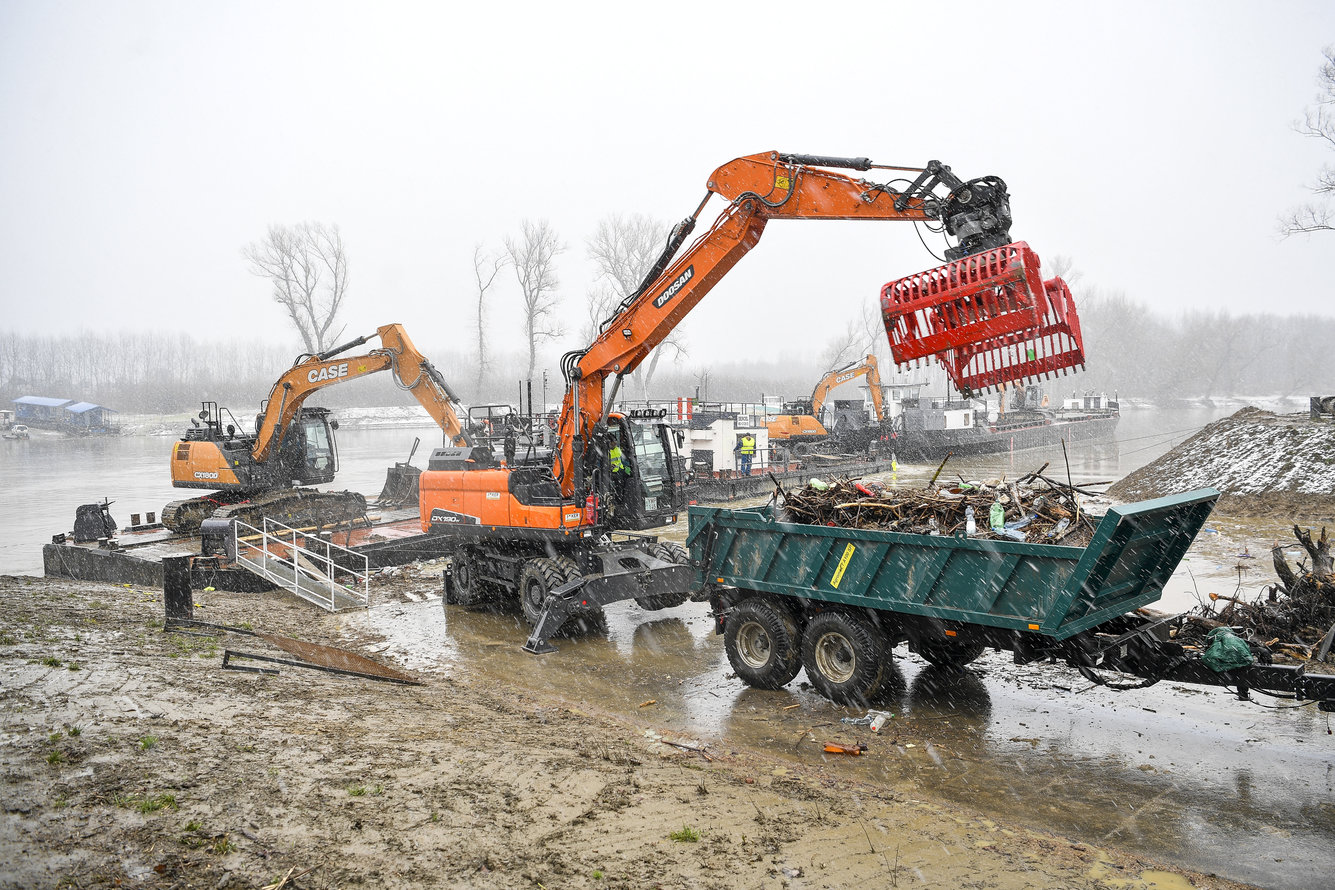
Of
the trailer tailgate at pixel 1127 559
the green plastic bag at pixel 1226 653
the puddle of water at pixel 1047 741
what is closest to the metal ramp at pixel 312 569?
the puddle of water at pixel 1047 741

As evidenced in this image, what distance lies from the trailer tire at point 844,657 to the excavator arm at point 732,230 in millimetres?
3451

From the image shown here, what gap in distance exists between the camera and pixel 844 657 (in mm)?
7473

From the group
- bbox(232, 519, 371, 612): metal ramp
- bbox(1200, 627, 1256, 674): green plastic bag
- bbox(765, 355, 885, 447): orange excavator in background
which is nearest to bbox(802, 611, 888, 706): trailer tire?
bbox(1200, 627, 1256, 674): green plastic bag

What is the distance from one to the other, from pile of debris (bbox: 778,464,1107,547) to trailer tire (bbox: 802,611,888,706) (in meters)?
0.91

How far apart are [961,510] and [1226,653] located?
7.02 feet

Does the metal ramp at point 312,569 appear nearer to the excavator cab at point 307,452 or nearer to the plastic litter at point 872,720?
the excavator cab at point 307,452

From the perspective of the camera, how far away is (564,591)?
9461 mm

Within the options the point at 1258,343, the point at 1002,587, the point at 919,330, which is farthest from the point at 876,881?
the point at 1258,343

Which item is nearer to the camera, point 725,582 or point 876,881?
point 876,881

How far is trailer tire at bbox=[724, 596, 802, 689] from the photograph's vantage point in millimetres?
7816

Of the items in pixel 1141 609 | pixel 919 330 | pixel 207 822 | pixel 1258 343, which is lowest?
pixel 207 822

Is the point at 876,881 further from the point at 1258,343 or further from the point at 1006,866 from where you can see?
the point at 1258,343

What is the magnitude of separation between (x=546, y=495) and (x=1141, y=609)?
687cm

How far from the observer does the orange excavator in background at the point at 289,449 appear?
52.3ft
